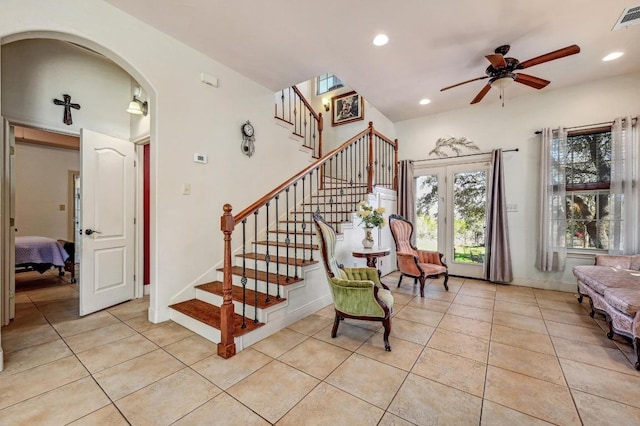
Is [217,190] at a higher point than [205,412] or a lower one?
higher

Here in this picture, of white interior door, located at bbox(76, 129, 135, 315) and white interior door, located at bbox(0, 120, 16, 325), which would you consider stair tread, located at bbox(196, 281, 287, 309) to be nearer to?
white interior door, located at bbox(76, 129, 135, 315)

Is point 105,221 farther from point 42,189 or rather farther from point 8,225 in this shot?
point 42,189

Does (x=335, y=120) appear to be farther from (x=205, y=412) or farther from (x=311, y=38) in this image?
(x=205, y=412)

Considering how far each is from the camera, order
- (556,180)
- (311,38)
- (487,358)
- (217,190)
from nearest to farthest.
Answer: (487,358)
(311,38)
(217,190)
(556,180)

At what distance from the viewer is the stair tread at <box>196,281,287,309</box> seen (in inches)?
102

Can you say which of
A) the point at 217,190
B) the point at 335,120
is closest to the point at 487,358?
the point at 217,190

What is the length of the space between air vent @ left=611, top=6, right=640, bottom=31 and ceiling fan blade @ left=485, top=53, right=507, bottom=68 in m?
1.02

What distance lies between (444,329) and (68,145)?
26.9 feet

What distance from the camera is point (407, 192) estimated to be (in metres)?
5.19

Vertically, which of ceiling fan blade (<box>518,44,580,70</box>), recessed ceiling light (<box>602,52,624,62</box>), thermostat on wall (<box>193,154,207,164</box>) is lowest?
thermostat on wall (<box>193,154,207,164</box>)

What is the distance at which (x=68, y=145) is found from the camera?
6012 mm

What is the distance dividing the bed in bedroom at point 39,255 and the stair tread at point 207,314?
3305mm

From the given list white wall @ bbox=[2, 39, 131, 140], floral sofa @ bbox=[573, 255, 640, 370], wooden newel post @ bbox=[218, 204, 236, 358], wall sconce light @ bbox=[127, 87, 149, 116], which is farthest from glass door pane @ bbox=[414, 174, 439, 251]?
white wall @ bbox=[2, 39, 131, 140]

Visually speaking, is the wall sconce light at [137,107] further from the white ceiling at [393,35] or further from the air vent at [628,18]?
the air vent at [628,18]
